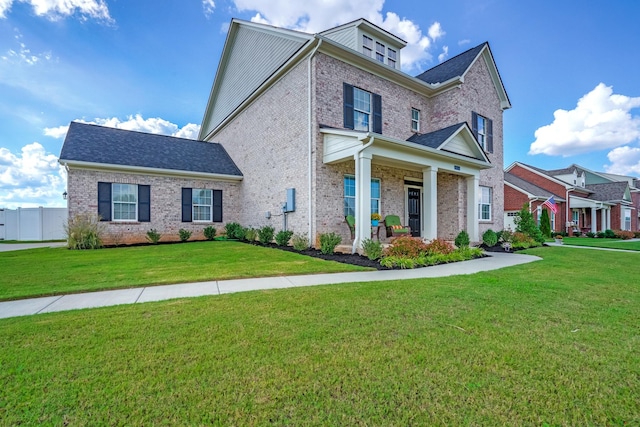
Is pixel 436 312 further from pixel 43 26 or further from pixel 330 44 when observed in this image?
pixel 43 26

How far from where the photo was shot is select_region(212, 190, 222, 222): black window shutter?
14648 millimetres

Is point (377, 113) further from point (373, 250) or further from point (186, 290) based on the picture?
point (186, 290)

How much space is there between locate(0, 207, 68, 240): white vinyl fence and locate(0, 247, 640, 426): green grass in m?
18.4

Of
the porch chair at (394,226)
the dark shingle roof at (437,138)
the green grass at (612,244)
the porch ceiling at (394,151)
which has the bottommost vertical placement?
the green grass at (612,244)

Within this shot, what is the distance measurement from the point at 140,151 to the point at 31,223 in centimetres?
920

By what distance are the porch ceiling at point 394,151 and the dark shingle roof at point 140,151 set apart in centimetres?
705

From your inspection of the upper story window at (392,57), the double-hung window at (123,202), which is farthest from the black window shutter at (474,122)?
the double-hung window at (123,202)

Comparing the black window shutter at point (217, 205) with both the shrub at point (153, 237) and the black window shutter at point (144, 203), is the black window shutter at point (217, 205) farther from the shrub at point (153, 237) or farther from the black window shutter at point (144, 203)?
the black window shutter at point (144, 203)

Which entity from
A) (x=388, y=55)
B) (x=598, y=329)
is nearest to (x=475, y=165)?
(x=388, y=55)

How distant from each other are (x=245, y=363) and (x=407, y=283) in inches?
137

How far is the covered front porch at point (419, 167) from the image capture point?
8.77m

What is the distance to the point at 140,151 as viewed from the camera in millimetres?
14055

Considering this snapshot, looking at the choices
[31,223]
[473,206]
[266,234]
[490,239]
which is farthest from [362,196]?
[31,223]

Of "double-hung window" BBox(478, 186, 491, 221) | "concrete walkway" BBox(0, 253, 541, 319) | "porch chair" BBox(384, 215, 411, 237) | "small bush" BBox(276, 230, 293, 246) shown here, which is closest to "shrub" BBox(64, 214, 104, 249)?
"small bush" BBox(276, 230, 293, 246)
